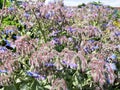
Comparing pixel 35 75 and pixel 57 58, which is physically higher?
pixel 57 58

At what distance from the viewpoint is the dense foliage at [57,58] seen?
9.33ft

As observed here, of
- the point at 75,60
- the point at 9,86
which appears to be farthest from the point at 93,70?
the point at 9,86

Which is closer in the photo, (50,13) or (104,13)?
(50,13)

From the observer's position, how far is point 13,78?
9.72ft

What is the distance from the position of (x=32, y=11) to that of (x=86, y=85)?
104 centimetres

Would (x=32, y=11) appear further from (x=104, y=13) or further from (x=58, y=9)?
(x=104, y=13)

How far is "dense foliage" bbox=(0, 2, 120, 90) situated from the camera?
2.84 metres

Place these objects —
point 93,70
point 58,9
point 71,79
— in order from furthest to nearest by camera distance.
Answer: point 58,9 → point 71,79 → point 93,70

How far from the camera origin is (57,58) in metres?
2.86

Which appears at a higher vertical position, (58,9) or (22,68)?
(58,9)

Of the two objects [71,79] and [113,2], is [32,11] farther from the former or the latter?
[113,2]

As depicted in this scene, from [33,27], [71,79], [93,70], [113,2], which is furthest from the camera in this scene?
[113,2]

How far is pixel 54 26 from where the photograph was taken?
4.20 meters

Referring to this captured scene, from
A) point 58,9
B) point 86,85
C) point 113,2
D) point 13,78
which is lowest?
point 113,2
